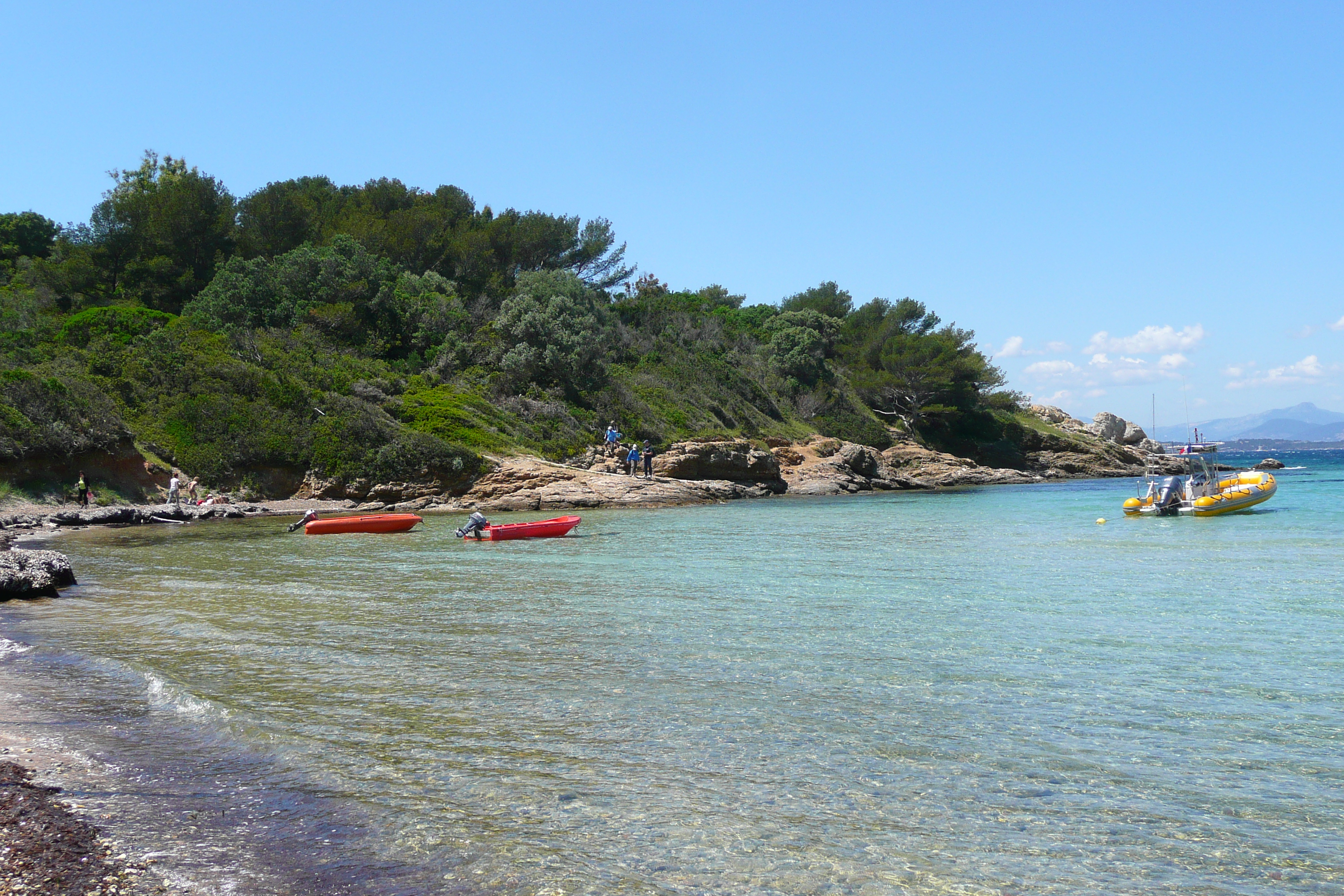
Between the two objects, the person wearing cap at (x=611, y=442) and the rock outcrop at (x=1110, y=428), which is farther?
the rock outcrop at (x=1110, y=428)

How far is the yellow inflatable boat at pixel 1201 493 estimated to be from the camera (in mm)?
27531

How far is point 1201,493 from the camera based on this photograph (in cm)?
2859

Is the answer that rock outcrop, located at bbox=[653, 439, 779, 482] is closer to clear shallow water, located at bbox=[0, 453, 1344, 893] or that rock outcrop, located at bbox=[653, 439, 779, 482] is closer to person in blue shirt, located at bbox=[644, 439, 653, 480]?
person in blue shirt, located at bbox=[644, 439, 653, 480]

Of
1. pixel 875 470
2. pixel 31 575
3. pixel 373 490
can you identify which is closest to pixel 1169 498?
pixel 875 470

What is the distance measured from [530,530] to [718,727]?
15963mm

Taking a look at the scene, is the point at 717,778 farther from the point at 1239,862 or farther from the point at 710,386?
the point at 710,386

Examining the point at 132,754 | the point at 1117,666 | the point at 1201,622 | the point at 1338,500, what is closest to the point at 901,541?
the point at 1201,622

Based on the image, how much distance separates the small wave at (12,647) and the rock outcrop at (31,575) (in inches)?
131

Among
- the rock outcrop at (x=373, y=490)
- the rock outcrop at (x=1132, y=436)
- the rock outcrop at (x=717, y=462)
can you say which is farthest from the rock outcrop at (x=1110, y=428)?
the rock outcrop at (x=373, y=490)

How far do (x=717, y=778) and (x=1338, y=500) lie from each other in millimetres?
36206

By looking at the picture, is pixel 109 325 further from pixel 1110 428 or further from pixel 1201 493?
pixel 1110 428

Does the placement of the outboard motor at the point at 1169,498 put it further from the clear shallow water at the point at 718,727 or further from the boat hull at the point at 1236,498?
the clear shallow water at the point at 718,727

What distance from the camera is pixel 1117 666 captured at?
27.6 ft

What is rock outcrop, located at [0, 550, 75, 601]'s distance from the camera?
40.2 feet
